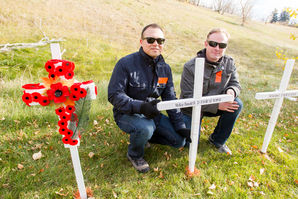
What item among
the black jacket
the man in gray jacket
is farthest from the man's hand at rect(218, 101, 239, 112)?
the black jacket

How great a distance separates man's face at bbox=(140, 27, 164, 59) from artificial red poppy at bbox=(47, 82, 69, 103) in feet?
3.88

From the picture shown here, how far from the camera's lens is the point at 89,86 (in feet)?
4.98

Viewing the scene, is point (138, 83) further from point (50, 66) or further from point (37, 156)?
point (37, 156)

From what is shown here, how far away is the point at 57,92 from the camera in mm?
1415

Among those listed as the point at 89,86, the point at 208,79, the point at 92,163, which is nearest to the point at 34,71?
the point at 92,163

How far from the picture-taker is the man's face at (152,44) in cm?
217

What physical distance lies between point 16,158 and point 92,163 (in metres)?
1.10

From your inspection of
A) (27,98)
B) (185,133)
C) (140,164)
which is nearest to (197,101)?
(185,133)

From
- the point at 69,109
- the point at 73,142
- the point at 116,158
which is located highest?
the point at 69,109

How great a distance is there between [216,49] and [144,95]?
1.24 metres

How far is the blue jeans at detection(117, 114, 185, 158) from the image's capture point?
220 cm

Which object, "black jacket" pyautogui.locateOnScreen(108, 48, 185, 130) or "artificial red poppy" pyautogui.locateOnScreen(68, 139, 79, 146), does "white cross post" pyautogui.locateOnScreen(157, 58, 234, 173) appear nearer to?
"black jacket" pyautogui.locateOnScreen(108, 48, 185, 130)

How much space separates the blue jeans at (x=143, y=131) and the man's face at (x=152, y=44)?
85 cm

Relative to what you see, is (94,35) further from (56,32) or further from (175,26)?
(175,26)
